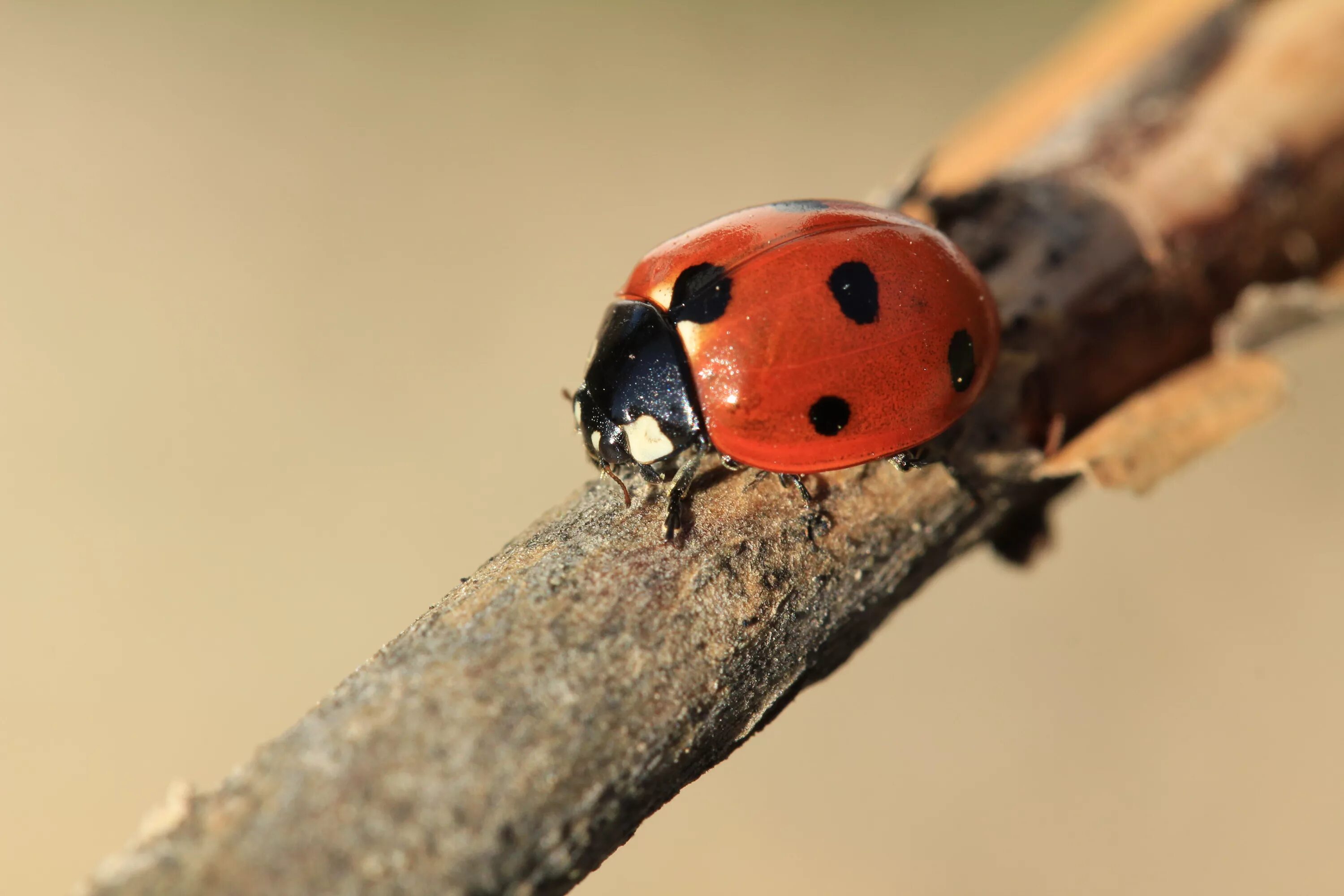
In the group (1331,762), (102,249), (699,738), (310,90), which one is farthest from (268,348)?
(1331,762)

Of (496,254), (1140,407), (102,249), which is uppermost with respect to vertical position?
(102,249)

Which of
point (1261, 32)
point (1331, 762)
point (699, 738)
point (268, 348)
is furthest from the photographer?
point (268, 348)

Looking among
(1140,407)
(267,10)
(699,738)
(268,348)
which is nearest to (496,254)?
(268,348)

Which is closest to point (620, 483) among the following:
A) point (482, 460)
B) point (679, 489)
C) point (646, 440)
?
point (679, 489)

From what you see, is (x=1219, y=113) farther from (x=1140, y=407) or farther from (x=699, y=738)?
(x=699, y=738)

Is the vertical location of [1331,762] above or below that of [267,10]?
below

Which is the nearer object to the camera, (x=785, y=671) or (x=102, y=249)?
(x=785, y=671)

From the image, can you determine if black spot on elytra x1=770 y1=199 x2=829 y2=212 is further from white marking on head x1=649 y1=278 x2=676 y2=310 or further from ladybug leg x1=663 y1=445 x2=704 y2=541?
ladybug leg x1=663 y1=445 x2=704 y2=541

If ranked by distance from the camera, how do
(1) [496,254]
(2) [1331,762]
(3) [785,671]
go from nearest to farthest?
1. (3) [785,671]
2. (2) [1331,762]
3. (1) [496,254]
